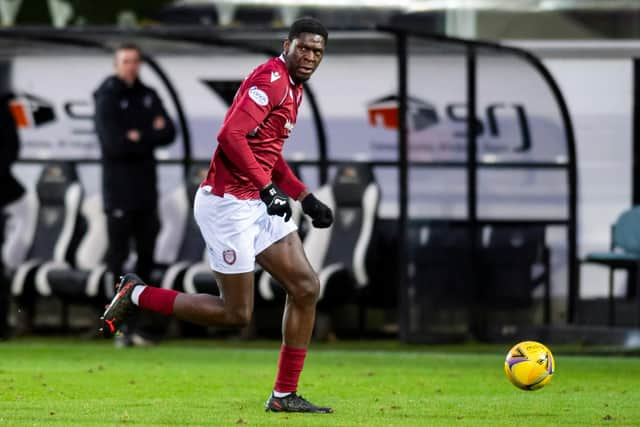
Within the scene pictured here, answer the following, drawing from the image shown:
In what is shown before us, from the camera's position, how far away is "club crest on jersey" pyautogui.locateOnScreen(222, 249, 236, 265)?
854cm

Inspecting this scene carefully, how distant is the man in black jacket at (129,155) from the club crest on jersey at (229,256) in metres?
5.24

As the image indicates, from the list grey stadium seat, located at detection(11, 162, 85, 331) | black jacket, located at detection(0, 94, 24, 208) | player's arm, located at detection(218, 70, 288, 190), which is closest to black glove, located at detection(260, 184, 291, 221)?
player's arm, located at detection(218, 70, 288, 190)

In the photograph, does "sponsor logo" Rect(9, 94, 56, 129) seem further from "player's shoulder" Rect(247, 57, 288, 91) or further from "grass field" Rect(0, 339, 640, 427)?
"player's shoulder" Rect(247, 57, 288, 91)

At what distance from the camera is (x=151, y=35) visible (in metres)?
14.1

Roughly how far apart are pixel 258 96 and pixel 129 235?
571 centimetres

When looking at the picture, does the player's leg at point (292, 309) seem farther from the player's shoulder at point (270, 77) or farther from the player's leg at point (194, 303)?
the player's shoulder at point (270, 77)

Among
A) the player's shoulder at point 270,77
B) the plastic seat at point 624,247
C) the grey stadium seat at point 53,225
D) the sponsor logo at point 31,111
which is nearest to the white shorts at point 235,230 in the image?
the player's shoulder at point 270,77

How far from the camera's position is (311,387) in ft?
33.5

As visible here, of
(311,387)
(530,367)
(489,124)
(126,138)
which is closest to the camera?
(530,367)

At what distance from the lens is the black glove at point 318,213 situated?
8.39m

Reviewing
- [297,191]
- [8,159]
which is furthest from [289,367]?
[8,159]

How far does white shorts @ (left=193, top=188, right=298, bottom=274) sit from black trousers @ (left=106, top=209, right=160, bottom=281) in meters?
5.21

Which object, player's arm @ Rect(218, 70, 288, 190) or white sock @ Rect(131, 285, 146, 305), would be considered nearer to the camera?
player's arm @ Rect(218, 70, 288, 190)

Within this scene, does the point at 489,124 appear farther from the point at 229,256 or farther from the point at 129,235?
the point at 229,256
